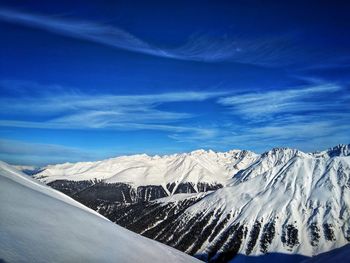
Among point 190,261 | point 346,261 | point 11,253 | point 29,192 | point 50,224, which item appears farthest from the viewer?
point 346,261

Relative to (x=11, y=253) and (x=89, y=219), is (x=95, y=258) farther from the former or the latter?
(x=89, y=219)

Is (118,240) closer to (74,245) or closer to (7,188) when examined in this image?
(74,245)

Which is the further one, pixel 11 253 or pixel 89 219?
pixel 89 219

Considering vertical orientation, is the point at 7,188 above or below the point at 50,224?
above

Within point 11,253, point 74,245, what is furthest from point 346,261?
point 11,253

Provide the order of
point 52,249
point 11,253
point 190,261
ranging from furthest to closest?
A: 1. point 190,261
2. point 52,249
3. point 11,253

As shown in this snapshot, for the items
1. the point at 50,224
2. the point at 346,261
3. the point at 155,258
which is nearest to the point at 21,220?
the point at 50,224
